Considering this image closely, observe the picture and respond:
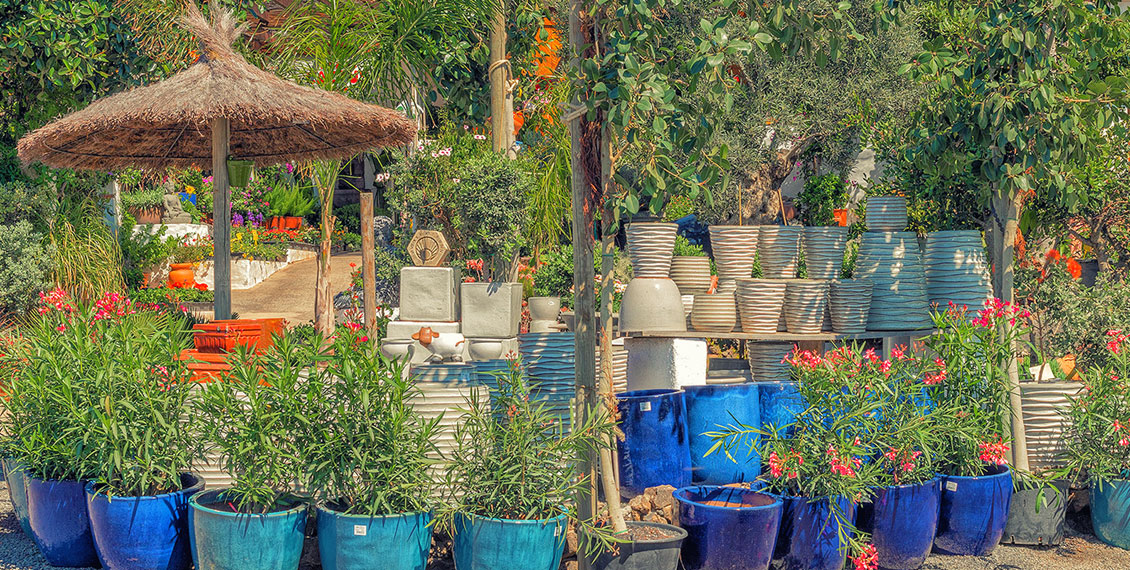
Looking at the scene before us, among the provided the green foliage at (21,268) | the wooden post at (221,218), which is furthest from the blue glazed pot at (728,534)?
the green foliage at (21,268)

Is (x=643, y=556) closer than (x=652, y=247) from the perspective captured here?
Yes

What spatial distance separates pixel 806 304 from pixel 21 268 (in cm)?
676

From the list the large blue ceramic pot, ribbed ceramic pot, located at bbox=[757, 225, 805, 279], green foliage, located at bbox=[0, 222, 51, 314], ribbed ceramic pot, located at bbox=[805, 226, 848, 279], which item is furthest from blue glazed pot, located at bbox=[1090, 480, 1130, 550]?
green foliage, located at bbox=[0, 222, 51, 314]

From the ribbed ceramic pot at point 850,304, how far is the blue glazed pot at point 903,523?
1.97 m

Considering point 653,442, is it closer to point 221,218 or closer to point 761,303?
point 761,303

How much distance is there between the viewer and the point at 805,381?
5176 millimetres

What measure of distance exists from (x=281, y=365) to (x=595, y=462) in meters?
1.49

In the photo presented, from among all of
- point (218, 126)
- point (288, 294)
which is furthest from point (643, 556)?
point (288, 294)

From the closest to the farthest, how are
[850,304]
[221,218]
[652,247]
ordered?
[850,304] → [652,247] → [221,218]

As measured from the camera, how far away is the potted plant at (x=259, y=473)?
4477 mm

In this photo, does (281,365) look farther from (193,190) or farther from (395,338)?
(193,190)

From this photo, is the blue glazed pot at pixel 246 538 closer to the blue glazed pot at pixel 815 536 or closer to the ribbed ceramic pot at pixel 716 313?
the blue glazed pot at pixel 815 536

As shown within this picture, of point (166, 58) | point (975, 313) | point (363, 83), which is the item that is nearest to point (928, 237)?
point (975, 313)

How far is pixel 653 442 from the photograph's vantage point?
564cm
